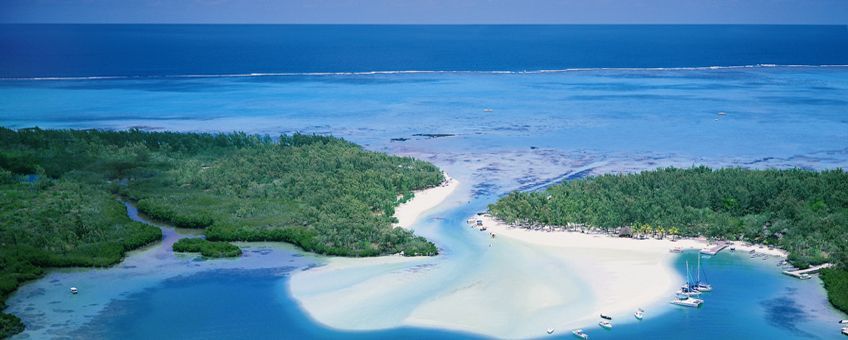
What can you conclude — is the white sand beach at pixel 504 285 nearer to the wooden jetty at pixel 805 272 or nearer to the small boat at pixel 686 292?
the small boat at pixel 686 292

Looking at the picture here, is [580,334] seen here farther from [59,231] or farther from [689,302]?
[59,231]

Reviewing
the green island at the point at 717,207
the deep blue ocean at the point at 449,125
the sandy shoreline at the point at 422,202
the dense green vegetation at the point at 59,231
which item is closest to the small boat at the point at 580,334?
the deep blue ocean at the point at 449,125

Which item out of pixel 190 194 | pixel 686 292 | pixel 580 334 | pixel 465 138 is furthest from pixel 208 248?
pixel 465 138

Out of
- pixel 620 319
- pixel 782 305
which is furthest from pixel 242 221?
pixel 782 305

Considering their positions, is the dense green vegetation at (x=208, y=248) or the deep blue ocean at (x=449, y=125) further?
the dense green vegetation at (x=208, y=248)

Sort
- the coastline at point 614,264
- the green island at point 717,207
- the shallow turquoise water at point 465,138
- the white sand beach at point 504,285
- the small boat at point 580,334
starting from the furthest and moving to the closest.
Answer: the green island at point 717,207 < the coastline at point 614,264 < the shallow turquoise water at point 465,138 < the white sand beach at point 504,285 < the small boat at point 580,334

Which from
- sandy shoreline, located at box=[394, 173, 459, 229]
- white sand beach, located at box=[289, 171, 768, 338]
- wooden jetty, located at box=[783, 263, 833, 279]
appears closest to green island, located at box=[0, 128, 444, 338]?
sandy shoreline, located at box=[394, 173, 459, 229]
